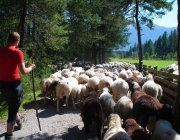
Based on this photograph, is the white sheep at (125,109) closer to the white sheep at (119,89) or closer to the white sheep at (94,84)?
the white sheep at (119,89)

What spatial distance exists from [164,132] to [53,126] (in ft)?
11.9

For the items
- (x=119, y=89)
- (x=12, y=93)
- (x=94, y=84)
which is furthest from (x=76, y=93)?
(x=12, y=93)

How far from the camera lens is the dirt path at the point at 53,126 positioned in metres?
5.52

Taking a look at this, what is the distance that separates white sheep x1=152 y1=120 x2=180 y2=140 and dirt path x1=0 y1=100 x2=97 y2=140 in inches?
73.9

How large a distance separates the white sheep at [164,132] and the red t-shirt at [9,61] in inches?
128

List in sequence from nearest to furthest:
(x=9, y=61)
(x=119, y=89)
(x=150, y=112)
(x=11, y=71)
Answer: (x=9, y=61)
(x=11, y=71)
(x=150, y=112)
(x=119, y=89)

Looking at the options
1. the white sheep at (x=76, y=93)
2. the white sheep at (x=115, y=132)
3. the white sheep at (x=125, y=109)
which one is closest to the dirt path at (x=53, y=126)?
the white sheep at (x=76, y=93)

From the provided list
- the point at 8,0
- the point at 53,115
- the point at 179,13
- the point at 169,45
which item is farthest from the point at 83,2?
the point at 169,45

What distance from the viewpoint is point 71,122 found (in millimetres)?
6699

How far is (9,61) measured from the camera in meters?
4.08

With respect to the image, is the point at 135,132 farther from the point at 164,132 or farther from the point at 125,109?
the point at 125,109

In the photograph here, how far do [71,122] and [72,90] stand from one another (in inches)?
76.3

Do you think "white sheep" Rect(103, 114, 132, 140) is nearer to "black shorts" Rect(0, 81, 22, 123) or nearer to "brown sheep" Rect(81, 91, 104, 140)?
"brown sheep" Rect(81, 91, 104, 140)

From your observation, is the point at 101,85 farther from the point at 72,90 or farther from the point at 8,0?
the point at 8,0
